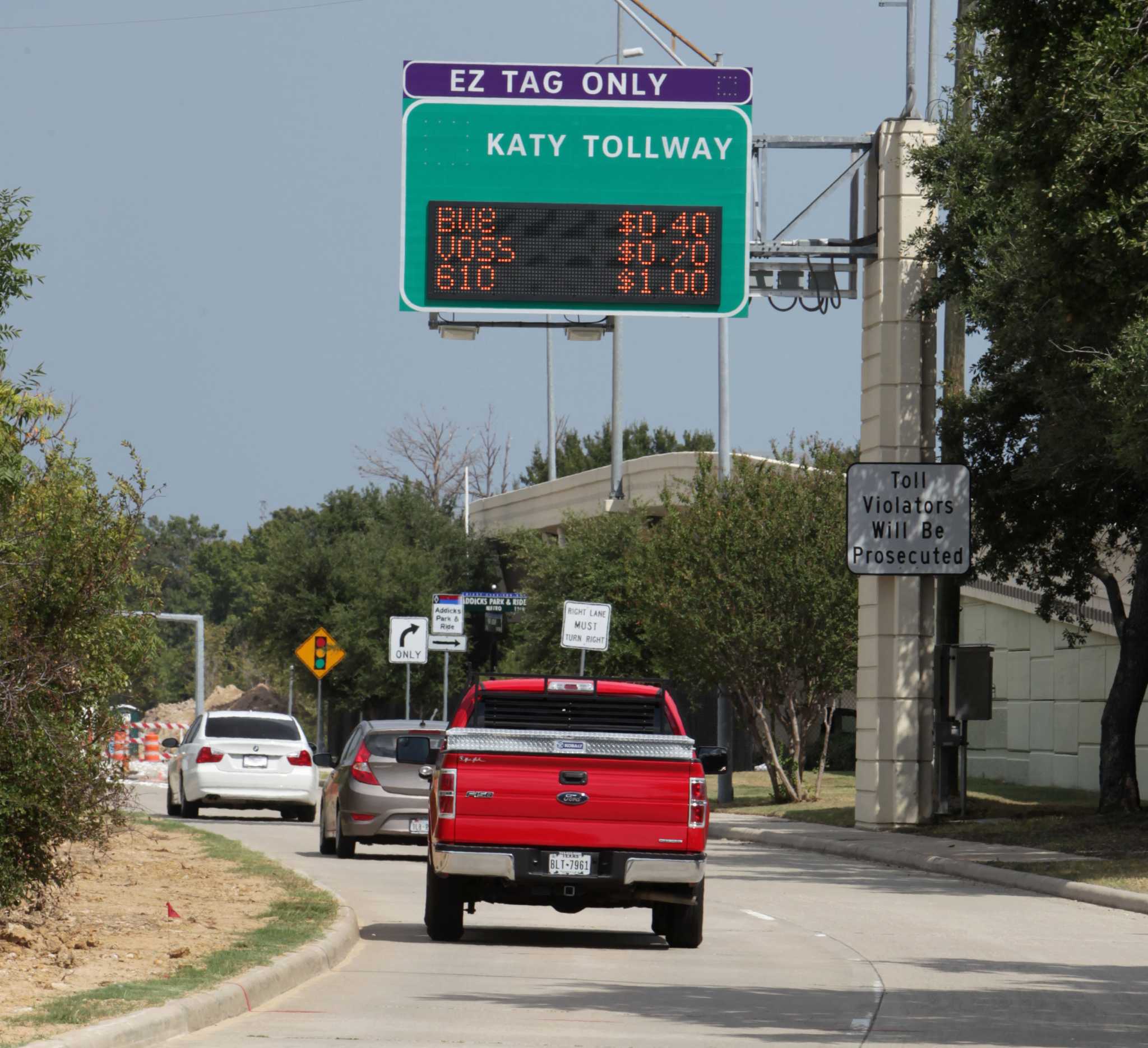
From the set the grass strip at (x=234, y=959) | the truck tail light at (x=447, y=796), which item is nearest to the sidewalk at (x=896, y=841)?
the grass strip at (x=234, y=959)

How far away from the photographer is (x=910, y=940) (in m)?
15.5

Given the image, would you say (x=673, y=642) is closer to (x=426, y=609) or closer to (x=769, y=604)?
(x=769, y=604)

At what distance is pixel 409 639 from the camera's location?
35.6m

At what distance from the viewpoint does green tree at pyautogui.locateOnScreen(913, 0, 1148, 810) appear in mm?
15414

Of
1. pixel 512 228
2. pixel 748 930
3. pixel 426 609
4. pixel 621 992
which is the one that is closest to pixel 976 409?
pixel 512 228

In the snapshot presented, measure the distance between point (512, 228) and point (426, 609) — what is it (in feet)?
130

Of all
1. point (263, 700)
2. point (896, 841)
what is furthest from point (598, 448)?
point (896, 841)

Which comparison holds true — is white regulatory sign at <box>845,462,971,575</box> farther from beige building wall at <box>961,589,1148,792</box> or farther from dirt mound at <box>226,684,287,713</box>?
dirt mound at <box>226,684,287,713</box>

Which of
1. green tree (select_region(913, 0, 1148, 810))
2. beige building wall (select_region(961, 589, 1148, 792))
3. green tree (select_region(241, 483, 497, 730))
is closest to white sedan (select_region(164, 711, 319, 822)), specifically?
green tree (select_region(913, 0, 1148, 810))

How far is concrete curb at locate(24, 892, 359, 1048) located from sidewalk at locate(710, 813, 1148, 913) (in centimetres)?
Result: 856

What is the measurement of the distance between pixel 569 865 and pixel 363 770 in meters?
8.27

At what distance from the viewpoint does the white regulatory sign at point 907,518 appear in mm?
28312

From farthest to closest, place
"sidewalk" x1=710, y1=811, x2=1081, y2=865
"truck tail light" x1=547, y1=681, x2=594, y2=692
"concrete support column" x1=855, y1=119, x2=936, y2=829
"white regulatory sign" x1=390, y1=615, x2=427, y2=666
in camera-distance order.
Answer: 1. "white regulatory sign" x1=390, y1=615, x2=427, y2=666
2. "concrete support column" x1=855, y1=119, x2=936, y2=829
3. "sidewalk" x1=710, y1=811, x2=1081, y2=865
4. "truck tail light" x1=547, y1=681, x2=594, y2=692

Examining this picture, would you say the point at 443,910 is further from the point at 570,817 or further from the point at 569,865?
the point at 570,817
